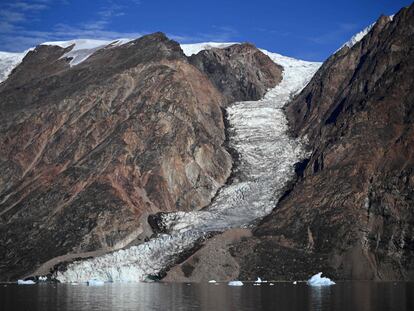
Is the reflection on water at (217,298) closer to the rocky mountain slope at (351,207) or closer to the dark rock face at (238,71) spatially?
the rocky mountain slope at (351,207)

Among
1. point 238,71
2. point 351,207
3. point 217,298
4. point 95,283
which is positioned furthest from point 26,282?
point 238,71

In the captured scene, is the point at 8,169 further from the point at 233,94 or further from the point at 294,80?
the point at 294,80

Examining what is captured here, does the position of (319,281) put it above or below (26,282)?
above

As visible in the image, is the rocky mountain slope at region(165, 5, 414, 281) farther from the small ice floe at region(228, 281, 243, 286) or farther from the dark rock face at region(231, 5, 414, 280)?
→ the small ice floe at region(228, 281, 243, 286)

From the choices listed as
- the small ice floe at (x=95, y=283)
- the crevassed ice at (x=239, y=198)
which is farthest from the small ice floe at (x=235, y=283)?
the small ice floe at (x=95, y=283)

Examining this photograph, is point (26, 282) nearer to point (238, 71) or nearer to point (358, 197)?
point (358, 197)

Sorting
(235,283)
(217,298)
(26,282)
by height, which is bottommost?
(217,298)
